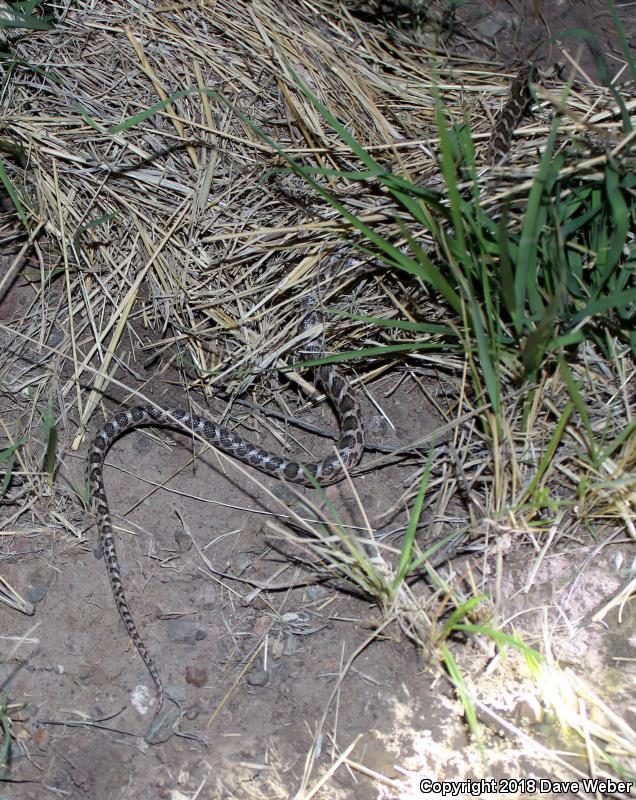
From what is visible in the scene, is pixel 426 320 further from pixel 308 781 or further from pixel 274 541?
pixel 308 781

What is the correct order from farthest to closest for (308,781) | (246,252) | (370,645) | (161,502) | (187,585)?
(246,252), (161,502), (187,585), (370,645), (308,781)

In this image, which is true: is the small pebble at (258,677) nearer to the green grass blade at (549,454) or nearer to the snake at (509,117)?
the green grass blade at (549,454)

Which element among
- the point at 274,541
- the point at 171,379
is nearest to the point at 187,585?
the point at 274,541
